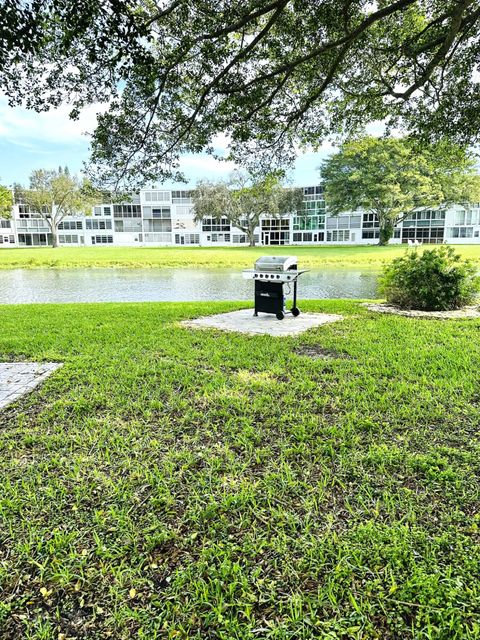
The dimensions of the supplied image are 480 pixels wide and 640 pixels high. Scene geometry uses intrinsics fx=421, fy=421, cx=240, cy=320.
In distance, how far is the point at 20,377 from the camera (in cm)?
444

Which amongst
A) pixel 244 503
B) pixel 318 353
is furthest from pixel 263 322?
pixel 244 503

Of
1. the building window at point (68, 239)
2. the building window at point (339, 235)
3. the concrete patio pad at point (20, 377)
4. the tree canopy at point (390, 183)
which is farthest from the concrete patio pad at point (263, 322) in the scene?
the building window at point (68, 239)

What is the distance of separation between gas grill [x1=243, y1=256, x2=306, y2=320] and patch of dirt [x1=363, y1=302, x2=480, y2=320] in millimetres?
2036

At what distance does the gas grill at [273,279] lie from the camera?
281 inches

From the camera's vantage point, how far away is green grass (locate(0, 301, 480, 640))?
168 centimetres

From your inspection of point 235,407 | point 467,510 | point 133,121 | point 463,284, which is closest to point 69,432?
point 235,407

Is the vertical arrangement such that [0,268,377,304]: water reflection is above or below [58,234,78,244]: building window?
below

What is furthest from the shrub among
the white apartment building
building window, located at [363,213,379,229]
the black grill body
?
building window, located at [363,213,379,229]

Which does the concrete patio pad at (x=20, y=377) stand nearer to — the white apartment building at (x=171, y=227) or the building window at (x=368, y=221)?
the white apartment building at (x=171, y=227)

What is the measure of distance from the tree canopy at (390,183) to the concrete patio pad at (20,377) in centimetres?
3497

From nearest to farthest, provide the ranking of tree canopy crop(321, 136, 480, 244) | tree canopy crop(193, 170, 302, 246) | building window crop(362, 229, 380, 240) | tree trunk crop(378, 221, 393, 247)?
tree canopy crop(321, 136, 480, 244) → tree trunk crop(378, 221, 393, 247) → tree canopy crop(193, 170, 302, 246) → building window crop(362, 229, 380, 240)

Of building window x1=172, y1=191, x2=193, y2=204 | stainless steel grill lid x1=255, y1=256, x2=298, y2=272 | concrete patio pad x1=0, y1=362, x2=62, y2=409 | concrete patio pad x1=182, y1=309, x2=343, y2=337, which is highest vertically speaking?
building window x1=172, y1=191, x2=193, y2=204

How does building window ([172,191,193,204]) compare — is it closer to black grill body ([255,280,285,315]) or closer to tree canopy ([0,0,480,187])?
tree canopy ([0,0,480,187])

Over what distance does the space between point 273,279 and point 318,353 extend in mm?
2293
